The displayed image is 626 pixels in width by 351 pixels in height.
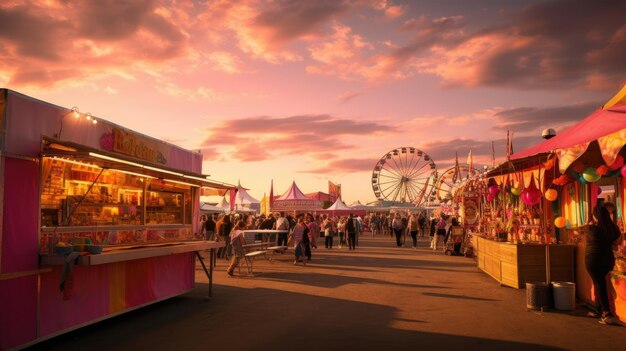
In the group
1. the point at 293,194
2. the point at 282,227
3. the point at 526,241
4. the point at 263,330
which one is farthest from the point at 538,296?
the point at 293,194

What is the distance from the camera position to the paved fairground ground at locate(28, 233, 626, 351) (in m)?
6.52

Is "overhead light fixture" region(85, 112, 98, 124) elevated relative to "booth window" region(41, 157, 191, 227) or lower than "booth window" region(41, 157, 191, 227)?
elevated

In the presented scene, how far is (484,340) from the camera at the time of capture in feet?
21.8

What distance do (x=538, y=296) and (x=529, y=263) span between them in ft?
7.38

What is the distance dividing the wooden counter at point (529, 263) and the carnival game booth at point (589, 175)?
280 mm

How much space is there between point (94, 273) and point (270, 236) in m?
15.0

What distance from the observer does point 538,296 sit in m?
8.78

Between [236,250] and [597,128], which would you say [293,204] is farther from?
[597,128]

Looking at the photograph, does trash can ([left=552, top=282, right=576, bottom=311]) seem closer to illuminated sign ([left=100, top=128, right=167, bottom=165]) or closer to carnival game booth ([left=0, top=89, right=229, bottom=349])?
carnival game booth ([left=0, top=89, right=229, bottom=349])

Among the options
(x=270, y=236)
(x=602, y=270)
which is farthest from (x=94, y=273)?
(x=270, y=236)

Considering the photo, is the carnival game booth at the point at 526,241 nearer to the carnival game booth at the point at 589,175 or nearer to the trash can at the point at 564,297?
the carnival game booth at the point at 589,175

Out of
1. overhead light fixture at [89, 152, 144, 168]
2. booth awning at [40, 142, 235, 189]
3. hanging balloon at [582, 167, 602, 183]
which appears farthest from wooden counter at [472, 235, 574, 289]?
overhead light fixture at [89, 152, 144, 168]

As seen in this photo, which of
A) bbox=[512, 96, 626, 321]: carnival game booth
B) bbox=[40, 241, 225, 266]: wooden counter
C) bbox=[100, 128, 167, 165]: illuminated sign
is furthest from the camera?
bbox=[100, 128, 167, 165]: illuminated sign

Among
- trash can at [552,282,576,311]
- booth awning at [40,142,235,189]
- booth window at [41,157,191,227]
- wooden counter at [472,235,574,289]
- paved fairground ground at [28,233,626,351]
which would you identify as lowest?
paved fairground ground at [28,233,626,351]
